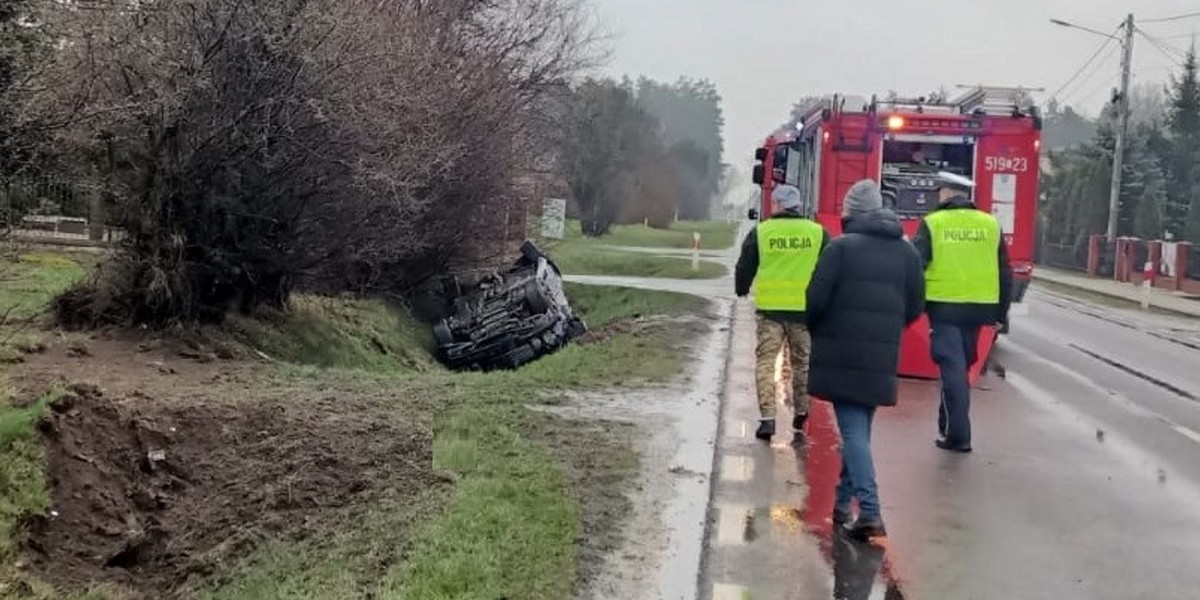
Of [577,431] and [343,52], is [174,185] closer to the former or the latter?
[343,52]

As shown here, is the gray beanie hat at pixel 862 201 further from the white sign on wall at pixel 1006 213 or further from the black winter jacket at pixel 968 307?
the white sign on wall at pixel 1006 213

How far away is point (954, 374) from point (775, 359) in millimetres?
1289

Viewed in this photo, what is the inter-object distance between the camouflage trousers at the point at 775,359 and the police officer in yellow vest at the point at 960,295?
97 centimetres

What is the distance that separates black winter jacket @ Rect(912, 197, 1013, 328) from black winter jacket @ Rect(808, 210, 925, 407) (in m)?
2.20

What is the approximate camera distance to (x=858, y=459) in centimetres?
632

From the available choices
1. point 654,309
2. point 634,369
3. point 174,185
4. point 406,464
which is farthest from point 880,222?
point 654,309

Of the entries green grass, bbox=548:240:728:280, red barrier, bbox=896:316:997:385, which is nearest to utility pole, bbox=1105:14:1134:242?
green grass, bbox=548:240:728:280

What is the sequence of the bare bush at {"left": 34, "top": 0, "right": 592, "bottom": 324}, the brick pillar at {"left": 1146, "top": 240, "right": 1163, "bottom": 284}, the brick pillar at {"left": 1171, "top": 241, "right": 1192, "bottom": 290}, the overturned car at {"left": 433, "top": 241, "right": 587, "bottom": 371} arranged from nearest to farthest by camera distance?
the bare bush at {"left": 34, "top": 0, "right": 592, "bottom": 324}, the overturned car at {"left": 433, "top": 241, "right": 587, "bottom": 371}, the brick pillar at {"left": 1171, "top": 241, "right": 1192, "bottom": 290}, the brick pillar at {"left": 1146, "top": 240, "right": 1163, "bottom": 284}

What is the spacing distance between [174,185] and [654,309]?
9.71 m

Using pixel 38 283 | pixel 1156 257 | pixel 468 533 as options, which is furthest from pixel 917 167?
pixel 1156 257

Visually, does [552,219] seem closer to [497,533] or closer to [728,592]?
[497,533]

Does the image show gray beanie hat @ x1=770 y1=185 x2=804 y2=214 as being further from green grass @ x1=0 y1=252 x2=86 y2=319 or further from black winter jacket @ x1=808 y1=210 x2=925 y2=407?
green grass @ x1=0 y1=252 x2=86 y2=319

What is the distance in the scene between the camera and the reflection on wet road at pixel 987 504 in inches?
221

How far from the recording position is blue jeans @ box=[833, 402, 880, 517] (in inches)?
246
